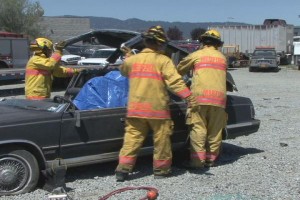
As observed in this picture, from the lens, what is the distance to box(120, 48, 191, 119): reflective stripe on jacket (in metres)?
5.75

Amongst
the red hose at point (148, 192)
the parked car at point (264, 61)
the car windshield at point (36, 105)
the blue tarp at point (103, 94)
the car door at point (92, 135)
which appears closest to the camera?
the red hose at point (148, 192)

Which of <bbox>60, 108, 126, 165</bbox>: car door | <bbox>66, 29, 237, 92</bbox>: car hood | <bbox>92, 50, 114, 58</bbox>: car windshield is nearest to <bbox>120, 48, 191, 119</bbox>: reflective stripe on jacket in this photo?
<bbox>60, 108, 126, 165</bbox>: car door

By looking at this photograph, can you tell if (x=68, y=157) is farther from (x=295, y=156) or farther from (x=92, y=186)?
(x=295, y=156)

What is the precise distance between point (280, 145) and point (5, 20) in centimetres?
5258

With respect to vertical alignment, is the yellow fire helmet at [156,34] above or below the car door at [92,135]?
above

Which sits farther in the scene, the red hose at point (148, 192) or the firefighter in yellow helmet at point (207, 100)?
the firefighter in yellow helmet at point (207, 100)

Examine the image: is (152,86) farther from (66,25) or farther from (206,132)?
(66,25)

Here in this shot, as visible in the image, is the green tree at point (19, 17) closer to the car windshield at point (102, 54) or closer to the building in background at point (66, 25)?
the building in background at point (66, 25)

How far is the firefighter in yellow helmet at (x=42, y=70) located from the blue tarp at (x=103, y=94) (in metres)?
0.89

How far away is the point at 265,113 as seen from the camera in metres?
11.7

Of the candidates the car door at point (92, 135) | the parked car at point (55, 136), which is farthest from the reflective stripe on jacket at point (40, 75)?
the car door at point (92, 135)

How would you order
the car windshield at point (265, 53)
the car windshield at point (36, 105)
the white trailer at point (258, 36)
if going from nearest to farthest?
the car windshield at point (36, 105)
the car windshield at point (265, 53)
the white trailer at point (258, 36)

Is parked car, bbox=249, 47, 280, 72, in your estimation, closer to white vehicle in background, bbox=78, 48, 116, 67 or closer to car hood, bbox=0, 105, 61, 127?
white vehicle in background, bbox=78, 48, 116, 67

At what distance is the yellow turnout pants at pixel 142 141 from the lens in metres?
5.77
